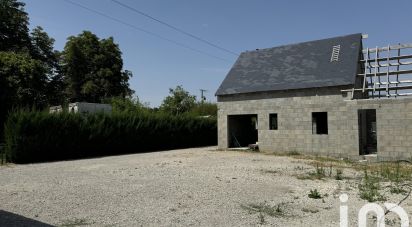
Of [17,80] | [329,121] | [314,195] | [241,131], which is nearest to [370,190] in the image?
[314,195]

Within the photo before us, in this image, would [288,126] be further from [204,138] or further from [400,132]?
[204,138]

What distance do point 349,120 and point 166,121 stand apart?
11639mm

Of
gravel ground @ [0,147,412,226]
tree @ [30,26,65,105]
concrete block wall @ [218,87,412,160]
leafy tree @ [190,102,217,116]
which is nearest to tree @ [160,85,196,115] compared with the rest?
leafy tree @ [190,102,217,116]

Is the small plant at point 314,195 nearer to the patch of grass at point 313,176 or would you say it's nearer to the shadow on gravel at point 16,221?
the patch of grass at point 313,176

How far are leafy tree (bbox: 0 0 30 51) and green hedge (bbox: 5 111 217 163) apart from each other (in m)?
14.7

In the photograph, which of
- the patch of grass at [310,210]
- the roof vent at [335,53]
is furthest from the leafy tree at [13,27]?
the patch of grass at [310,210]

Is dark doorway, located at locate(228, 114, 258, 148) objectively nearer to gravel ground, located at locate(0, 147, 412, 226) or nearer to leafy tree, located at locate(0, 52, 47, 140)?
gravel ground, located at locate(0, 147, 412, 226)

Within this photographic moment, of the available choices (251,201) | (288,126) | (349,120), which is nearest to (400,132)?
(349,120)

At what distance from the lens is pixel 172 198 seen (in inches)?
308

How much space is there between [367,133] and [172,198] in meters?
15.8

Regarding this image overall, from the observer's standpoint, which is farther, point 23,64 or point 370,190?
point 23,64

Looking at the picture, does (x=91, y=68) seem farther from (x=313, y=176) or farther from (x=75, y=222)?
(x=75, y=222)

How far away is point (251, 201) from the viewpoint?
24.7 feet

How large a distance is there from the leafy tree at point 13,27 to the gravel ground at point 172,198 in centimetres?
2111
